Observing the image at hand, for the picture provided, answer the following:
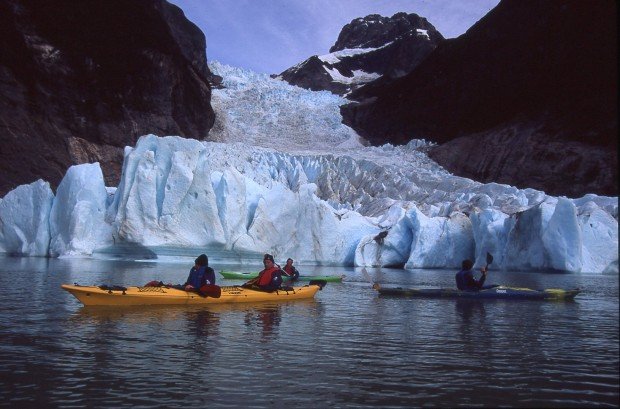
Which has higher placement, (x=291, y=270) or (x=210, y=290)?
(x=291, y=270)

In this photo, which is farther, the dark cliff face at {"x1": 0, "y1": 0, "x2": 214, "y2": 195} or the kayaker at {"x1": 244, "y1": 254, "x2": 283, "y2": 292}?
the dark cliff face at {"x1": 0, "y1": 0, "x2": 214, "y2": 195}

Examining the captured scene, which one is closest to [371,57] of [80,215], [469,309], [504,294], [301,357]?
[80,215]

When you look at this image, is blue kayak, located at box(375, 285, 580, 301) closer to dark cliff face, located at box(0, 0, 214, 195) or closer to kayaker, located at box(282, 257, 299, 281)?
kayaker, located at box(282, 257, 299, 281)

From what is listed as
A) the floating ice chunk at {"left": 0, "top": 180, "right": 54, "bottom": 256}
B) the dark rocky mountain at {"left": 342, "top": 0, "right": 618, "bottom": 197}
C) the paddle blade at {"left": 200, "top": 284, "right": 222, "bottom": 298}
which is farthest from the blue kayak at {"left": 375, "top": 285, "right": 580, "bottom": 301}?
the dark rocky mountain at {"left": 342, "top": 0, "right": 618, "bottom": 197}

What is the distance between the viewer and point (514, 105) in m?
60.5

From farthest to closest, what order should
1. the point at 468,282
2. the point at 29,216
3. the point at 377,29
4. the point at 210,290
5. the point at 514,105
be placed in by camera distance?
1. the point at 377,29
2. the point at 514,105
3. the point at 29,216
4. the point at 468,282
5. the point at 210,290

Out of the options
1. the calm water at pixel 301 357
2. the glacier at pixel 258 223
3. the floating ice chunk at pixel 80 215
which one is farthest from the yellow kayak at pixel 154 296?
the floating ice chunk at pixel 80 215

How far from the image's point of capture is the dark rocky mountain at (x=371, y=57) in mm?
102062

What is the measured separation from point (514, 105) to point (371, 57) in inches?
2198

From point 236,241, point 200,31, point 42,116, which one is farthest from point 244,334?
point 200,31

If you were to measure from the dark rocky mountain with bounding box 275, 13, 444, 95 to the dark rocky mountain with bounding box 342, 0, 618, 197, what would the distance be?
19653 mm

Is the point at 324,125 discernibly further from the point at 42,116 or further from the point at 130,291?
the point at 130,291

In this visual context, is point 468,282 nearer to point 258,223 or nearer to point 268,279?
point 268,279

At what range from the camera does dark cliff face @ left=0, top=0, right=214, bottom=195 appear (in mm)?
45969
